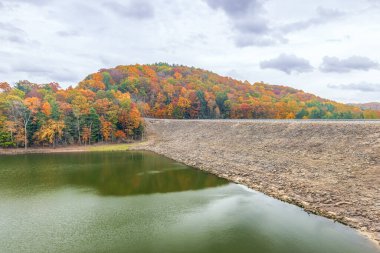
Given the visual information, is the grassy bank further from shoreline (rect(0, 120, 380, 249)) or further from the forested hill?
the forested hill

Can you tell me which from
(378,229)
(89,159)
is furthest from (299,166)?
(89,159)

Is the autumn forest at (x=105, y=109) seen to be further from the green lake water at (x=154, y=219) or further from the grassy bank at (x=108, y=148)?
the green lake water at (x=154, y=219)

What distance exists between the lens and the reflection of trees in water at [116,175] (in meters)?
29.2

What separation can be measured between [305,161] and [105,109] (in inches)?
2038

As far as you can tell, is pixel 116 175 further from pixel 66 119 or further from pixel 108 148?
pixel 66 119

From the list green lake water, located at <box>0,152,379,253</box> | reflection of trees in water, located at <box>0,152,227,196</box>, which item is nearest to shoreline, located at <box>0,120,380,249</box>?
green lake water, located at <box>0,152,379,253</box>

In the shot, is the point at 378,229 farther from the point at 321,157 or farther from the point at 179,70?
the point at 179,70

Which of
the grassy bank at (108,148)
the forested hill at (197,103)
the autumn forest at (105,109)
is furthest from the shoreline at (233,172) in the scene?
the forested hill at (197,103)

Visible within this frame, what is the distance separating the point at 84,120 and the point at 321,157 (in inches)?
2075

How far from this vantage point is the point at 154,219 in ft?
65.4

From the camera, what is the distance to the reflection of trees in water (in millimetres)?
29172

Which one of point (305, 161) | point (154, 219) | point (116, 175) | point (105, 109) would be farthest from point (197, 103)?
point (154, 219)

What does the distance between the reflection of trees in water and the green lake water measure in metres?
0.12

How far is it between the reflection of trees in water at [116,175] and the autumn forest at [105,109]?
52.7ft
